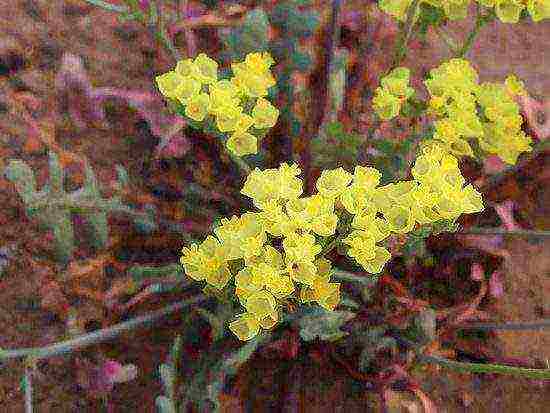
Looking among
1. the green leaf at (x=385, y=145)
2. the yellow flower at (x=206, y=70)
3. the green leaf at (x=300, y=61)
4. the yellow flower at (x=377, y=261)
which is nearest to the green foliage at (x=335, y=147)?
the green leaf at (x=385, y=145)

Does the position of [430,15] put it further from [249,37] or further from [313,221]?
[313,221]

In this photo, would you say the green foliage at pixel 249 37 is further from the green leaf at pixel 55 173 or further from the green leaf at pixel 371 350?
the green leaf at pixel 371 350

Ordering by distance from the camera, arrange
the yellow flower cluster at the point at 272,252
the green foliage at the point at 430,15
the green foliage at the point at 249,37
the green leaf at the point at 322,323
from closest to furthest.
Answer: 1. the yellow flower cluster at the point at 272,252
2. the green leaf at the point at 322,323
3. the green foliage at the point at 430,15
4. the green foliage at the point at 249,37

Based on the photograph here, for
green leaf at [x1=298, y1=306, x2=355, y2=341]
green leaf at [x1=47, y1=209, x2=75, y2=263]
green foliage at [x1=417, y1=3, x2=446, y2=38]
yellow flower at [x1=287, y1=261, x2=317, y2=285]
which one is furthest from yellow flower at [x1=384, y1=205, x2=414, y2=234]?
green leaf at [x1=47, y1=209, x2=75, y2=263]

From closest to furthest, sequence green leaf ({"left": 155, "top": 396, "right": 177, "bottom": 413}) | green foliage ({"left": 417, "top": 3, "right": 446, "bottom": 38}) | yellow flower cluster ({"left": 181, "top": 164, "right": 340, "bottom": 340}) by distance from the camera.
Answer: yellow flower cluster ({"left": 181, "top": 164, "right": 340, "bottom": 340}) → green leaf ({"left": 155, "top": 396, "right": 177, "bottom": 413}) → green foliage ({"left": 417, "top": 3, "right": 446, "bottom": 38})

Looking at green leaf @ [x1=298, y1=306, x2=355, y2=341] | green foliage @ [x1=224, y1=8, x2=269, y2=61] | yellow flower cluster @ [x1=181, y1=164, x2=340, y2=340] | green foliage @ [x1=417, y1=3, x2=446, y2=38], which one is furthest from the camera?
green foliage @ [x1=224, y1=8, x2=269, y2=61]

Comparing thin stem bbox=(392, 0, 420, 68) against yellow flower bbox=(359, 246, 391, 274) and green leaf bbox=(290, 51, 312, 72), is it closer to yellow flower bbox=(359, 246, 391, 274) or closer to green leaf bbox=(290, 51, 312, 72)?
green leaf bbox=(290, 51, 312, 72)
